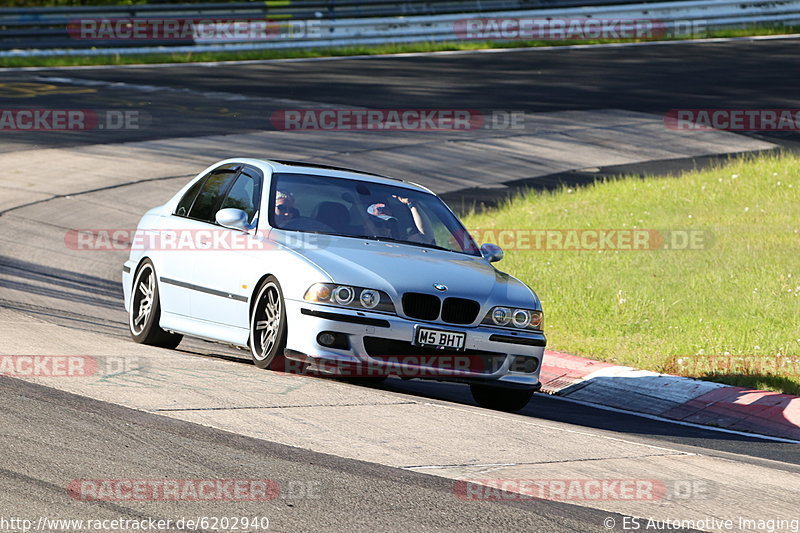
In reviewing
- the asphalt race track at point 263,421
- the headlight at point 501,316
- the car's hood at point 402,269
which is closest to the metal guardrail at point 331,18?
the asphalt race track at point 263,421

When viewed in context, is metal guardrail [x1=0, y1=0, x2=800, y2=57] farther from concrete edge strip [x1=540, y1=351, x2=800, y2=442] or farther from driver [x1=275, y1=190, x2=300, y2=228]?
concrete edge strip [x1=540, y1=351, x2=800, y2=442]

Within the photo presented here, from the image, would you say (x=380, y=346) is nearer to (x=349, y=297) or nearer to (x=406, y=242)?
(x=349, y=297)

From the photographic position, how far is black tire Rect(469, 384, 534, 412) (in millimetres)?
9047

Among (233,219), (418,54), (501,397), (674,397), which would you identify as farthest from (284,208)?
(418,54)

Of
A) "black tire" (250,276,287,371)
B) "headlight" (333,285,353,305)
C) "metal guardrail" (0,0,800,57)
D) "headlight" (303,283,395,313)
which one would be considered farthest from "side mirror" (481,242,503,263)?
"metal guardrail" (0,0,800,57)

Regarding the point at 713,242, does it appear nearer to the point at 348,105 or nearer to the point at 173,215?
the point at 173,215

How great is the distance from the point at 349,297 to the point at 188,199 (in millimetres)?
2743

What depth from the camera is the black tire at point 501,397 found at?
9047 millimetres

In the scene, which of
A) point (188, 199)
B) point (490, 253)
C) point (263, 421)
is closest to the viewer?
point (263, 421)

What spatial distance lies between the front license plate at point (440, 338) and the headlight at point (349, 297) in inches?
10.1

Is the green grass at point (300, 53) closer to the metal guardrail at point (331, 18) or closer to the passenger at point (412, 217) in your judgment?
the metal guardrail at point (331, 18)

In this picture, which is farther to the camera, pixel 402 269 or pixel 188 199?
pixel 188 199

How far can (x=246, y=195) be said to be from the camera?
32.1 ft

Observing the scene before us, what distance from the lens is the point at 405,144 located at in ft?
74.0
